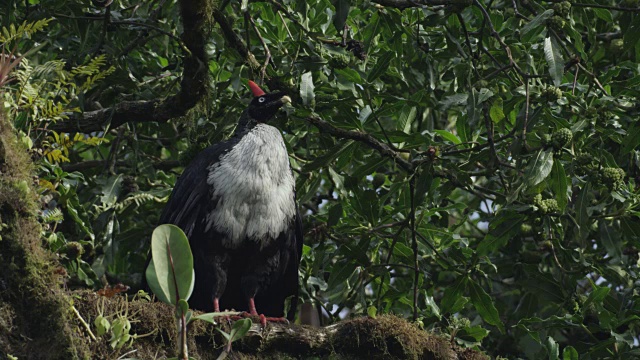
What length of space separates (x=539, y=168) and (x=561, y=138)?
248 millimetres

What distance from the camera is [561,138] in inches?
228

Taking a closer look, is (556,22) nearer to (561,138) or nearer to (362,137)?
(561,138)

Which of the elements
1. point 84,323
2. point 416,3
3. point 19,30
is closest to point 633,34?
point 416,3

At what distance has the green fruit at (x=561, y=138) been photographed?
19.0ft

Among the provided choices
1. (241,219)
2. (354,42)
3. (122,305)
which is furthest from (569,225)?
(122,305)

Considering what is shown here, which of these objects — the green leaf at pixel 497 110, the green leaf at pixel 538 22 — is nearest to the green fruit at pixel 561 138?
the green leaf at pixel 538 22

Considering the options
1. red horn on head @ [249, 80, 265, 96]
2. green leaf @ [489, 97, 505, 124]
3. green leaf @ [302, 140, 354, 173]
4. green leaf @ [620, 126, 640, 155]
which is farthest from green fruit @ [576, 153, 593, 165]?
red horn on head @ [249, 80, 265, 96]

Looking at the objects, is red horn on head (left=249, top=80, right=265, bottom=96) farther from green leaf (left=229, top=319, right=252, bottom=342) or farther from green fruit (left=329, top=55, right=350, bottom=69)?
green leaf (left=229, top=319, right=252, bottom=342)

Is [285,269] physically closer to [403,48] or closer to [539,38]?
Answer: [403,48]

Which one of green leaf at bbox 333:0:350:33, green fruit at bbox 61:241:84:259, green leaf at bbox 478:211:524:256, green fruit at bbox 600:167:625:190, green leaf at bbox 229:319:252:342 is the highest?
green leaf at bbox 333:0:350:33

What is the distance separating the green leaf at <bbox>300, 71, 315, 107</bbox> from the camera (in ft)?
21.9

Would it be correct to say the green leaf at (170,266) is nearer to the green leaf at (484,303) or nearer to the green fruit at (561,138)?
the green fruit at (561,138)

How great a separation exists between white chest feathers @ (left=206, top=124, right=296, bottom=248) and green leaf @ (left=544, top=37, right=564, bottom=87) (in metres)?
1.92

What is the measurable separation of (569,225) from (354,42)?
219 centimetres
